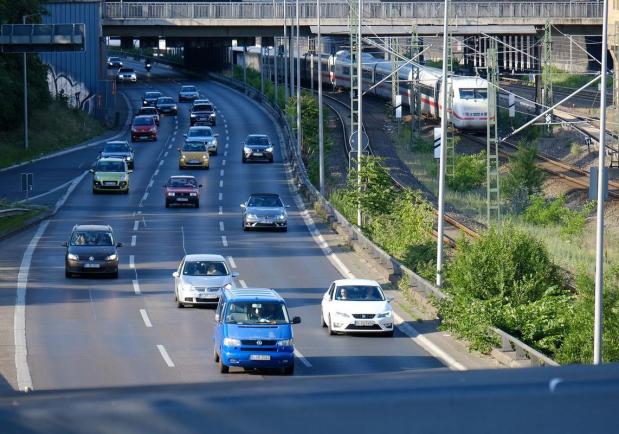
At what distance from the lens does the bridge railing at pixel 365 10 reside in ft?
309

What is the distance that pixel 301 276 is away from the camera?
37.9m

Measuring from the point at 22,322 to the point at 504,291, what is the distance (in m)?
11.2

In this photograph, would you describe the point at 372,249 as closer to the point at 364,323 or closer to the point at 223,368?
the point at 364,323

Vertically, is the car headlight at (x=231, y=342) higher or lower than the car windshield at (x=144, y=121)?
higher

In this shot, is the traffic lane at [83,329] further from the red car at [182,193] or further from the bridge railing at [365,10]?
the bridge railing at [365,10]

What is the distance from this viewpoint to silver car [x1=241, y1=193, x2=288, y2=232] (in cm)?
4775

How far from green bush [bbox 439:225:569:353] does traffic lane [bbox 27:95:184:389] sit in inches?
252

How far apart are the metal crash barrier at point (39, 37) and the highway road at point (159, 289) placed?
891 centimetres

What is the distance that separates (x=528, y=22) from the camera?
92938 millimetres

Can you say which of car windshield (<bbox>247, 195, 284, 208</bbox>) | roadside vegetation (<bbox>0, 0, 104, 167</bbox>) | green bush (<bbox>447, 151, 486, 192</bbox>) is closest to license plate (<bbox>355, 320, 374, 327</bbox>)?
car windshield (<bbox>247, 195, 284, 208</bbox>)

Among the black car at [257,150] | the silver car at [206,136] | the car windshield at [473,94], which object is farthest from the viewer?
the car windshield at [473,94]

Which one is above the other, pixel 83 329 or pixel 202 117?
pixel 83 329

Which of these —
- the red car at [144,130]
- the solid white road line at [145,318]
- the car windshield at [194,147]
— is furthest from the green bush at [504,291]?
the red car at [144,130]

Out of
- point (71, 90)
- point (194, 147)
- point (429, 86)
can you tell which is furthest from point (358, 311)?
point (71, 90)
